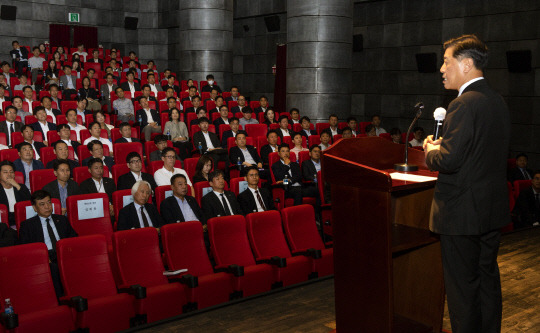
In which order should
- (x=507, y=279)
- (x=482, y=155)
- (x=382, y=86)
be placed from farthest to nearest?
1. (x=382, y=86)
2. (x=507, y=279)
3. (x=482, y=155)

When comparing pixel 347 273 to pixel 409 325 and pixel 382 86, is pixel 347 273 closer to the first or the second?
pixel 409 325

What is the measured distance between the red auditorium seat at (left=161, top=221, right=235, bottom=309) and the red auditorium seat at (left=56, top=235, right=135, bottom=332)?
0.44m

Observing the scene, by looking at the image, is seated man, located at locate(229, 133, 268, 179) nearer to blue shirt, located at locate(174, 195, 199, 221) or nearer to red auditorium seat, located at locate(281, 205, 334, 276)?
blue shirt, located at locate(174, 195, 199, 221)

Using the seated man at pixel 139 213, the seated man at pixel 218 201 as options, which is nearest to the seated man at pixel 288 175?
the seated man at pixel 218 201

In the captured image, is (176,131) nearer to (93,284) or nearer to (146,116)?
(146,116)

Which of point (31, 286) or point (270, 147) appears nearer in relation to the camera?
point (31, 286)

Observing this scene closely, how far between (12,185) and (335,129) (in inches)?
200

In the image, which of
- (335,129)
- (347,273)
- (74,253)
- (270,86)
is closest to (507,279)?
(347,273)

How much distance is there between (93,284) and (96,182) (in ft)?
6.21

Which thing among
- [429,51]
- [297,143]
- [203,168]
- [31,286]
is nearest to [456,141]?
[31,286]

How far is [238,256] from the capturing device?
393cm

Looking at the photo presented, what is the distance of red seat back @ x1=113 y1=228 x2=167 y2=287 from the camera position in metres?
3.45

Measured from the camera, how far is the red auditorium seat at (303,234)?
4148mm

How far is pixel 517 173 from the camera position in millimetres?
6973
